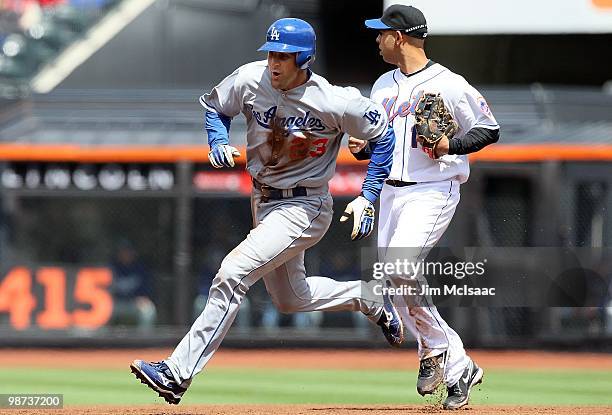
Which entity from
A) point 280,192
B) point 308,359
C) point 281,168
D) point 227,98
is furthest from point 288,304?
point 308,359

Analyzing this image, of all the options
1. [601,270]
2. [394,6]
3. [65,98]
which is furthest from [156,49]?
[394,6]

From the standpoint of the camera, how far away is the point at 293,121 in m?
5.82

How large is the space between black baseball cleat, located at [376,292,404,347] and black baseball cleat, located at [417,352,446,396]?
0.22 metres

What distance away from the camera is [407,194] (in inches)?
247

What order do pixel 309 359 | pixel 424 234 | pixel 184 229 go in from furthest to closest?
pixel 184 229 < pixel 309 359 < pixel 424 234

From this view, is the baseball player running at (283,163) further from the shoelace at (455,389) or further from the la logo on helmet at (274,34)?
the shoelace at (455,389)

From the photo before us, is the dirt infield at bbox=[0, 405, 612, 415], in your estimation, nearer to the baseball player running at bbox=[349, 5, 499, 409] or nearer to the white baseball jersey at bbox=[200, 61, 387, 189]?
the baseball player running at bbox=[349, 5, 499, 409]

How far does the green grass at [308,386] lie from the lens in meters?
8.34

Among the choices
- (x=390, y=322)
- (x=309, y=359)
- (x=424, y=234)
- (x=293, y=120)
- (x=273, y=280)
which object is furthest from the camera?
(x=309, y=359)

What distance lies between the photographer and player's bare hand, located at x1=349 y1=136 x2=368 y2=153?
6.16 meters

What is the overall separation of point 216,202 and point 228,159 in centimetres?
786

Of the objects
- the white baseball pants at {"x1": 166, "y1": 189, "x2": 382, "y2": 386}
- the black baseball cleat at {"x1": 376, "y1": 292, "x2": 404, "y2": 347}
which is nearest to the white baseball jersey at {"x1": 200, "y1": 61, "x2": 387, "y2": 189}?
the white baseball pants at {"x1": 166, "y1": 189, "x2": 382, "y2": 386}

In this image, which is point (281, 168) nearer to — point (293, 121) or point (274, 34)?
point (293, 121)

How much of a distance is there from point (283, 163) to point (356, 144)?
50cm
